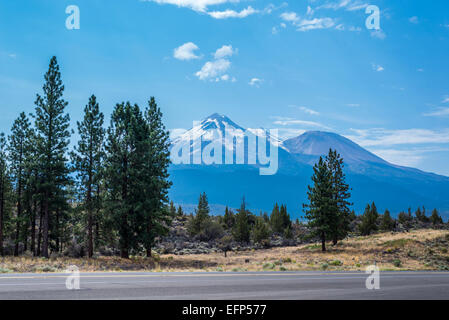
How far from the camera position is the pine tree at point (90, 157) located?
33938 mm

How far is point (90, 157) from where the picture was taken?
34531 millimetres

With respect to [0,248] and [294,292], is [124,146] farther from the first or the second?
[294,292]

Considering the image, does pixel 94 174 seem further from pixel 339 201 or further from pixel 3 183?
pixel 339 201

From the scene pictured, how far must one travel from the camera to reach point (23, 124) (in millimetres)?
39812

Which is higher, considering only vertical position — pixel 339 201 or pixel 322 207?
pixel 339 201

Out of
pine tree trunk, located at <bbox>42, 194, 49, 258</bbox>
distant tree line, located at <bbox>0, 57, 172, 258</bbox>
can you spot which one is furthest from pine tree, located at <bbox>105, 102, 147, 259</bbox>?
pine tree trunk, located at <bbox>42, 194, 49, 258</bbox>

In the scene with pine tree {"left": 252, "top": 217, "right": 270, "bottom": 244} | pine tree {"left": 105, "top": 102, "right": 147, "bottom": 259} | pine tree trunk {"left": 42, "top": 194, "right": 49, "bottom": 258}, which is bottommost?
pine tree {"left": 252, "top": 217, "right": 270, "bottom": 244}

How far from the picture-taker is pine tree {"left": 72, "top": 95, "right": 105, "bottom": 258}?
111 feet

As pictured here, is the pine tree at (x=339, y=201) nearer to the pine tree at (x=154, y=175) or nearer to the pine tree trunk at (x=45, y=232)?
the pine tree at (x=154, y=175)

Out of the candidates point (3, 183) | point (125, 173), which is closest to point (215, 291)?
point (125, 173)

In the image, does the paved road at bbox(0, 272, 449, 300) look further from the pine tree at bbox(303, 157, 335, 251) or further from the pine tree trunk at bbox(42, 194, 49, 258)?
the pine tree at bbox(303, 157, 335, 251)
